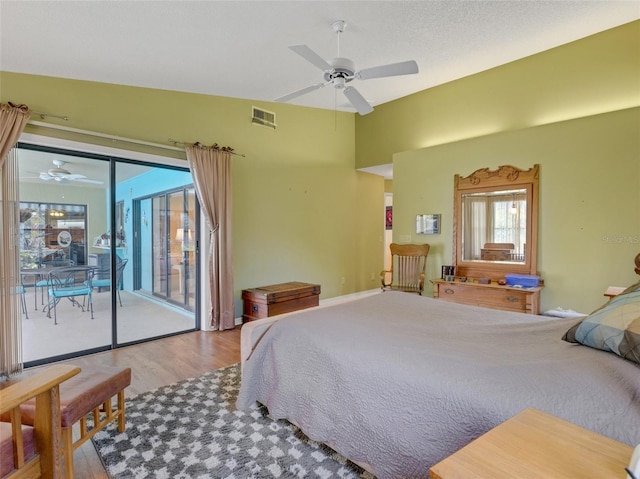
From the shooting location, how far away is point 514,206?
4.01 meters

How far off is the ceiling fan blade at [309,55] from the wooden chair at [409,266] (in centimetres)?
300

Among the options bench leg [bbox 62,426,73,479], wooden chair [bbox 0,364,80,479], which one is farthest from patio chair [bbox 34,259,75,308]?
wooden chair [bbox 0,364,80,479]

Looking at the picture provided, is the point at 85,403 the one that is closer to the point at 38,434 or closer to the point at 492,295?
the point at 38,434

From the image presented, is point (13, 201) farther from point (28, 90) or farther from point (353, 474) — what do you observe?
point (353, 474)

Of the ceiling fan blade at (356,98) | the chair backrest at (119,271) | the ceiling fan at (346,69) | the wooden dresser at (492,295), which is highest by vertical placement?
the ceiling fan at (346,69)

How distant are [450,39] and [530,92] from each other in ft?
4.58

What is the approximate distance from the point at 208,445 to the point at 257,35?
3.14 meters

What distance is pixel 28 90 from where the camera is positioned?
3000 millimetres

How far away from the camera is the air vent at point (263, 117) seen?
15.4 feet

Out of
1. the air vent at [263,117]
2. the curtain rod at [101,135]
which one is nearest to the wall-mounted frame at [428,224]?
the air vent at [263,117]

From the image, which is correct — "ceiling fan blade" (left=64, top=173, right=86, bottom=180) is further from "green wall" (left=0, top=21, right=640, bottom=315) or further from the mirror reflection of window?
the mirror reflection of window

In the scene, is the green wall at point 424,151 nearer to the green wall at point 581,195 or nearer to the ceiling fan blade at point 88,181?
the green wall at point 581,195

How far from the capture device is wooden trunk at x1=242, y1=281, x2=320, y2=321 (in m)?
4.26

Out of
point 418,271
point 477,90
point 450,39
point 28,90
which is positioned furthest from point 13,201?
point 477,90
